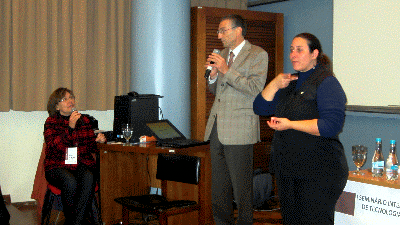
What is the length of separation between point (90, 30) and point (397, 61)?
3.06 metres

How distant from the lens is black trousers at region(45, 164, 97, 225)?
11.3ft

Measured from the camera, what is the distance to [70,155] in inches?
142

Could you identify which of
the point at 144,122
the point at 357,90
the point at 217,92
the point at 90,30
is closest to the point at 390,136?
the point at 357,90

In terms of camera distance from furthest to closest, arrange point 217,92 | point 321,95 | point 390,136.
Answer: point 390,136, point 217,92, point 321,95

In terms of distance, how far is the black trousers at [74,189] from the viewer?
344cm

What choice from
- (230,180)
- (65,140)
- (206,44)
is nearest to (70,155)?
(65,140)

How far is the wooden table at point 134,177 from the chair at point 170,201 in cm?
8

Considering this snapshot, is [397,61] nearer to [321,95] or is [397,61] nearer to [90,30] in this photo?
[321,95]

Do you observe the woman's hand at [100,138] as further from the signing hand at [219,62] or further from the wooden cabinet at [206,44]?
the signing hand at [219,62]

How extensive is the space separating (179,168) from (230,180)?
1.57 ft

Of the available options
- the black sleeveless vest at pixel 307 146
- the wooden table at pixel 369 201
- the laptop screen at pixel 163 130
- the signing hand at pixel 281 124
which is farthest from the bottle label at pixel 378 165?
the laptop screen at pixel 163 130

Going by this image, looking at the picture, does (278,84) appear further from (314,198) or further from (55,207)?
(55,207)

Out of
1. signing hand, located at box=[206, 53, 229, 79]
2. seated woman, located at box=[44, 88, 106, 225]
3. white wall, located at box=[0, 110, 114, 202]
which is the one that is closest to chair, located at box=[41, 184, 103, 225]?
seated woman, located at box=[44, 88, 106, 225]

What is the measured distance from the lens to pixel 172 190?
11.9ft
